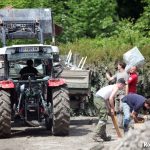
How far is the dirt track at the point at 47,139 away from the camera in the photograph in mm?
13733

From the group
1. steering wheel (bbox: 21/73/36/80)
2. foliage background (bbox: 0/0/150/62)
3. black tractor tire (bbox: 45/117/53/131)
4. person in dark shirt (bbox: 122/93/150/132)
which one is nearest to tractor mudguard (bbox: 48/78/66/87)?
steering wheel (bbox: 21/73/36/80)

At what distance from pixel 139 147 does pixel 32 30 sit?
36.3 ft

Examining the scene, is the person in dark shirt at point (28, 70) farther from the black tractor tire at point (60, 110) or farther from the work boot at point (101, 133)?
the work boot at point (101, 133)

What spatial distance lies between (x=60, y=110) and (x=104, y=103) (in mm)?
1243

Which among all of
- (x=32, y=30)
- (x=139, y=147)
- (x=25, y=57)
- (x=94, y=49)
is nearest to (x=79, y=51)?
(x=94, y=49)

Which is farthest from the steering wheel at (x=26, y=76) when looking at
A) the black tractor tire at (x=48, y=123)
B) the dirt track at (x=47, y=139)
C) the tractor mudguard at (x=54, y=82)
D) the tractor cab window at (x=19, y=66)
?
the dirt track at (x=47, y=139)

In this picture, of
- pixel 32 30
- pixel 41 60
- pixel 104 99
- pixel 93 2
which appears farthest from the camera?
pixel 93 2

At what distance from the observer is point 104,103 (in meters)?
14.0

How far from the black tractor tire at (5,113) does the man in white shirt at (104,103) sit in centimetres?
203

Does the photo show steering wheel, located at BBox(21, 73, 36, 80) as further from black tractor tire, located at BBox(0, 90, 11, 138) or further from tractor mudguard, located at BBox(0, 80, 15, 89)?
black tractor tire, located at BBox(0, 90, 11, 138)

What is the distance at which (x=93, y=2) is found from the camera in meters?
30.3

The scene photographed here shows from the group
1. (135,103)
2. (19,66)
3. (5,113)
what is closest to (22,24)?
(19,66)

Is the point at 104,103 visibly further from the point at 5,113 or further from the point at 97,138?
the point at 5,113

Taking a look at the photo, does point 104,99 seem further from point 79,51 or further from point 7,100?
point 79,51
